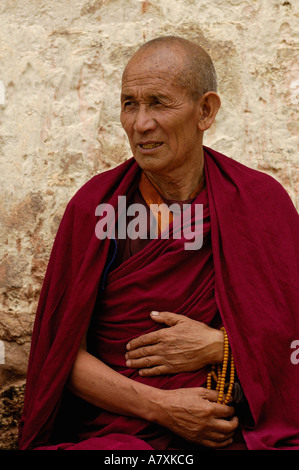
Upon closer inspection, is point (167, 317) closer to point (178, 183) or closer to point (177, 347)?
point (177, 347)

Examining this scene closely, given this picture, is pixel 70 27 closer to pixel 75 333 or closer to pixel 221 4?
pixel 221 4

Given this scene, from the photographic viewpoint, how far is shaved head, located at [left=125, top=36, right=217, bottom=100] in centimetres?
245

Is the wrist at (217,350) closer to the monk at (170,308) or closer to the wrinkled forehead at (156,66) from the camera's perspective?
the monk at (170,308)

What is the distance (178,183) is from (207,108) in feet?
1.04

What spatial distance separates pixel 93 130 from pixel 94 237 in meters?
0.99

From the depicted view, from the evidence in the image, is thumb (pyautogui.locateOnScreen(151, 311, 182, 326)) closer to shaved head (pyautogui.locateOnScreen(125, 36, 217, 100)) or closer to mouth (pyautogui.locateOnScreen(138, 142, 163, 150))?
mouth (pyautogui.locateOnScreen(138, 142, 163, 150))

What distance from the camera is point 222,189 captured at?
254 cm

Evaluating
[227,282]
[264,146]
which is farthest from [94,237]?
[264,146]

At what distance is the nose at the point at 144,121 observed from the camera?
7.89ft

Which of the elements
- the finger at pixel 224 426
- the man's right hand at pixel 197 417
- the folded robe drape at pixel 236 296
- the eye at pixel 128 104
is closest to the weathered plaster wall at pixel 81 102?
the folded robe drape at pixel 236 296

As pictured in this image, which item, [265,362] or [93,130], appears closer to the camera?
[265,362]

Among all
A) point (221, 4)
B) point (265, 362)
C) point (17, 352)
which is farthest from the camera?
point (221, 4)

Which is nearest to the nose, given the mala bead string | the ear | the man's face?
the man's face

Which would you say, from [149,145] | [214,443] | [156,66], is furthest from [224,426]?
[156,66]
